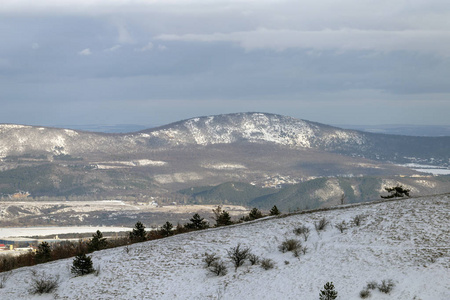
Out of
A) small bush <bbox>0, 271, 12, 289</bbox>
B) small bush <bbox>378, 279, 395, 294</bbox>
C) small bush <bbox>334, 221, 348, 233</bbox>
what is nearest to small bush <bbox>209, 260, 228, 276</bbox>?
small bush <bbox>334, 221, 348, 233</bbox>

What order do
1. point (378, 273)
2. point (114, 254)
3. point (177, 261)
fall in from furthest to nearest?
point (114, 254)
point (177, 261)
point (378, 273)

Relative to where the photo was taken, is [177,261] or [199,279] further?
[177,261]

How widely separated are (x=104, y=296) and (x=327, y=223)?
24.0 metres

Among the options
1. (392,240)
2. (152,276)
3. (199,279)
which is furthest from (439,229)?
(152,276)

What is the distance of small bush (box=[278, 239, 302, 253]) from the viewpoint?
47188 millimetres

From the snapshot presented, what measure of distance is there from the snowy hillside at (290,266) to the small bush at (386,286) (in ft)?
1.06

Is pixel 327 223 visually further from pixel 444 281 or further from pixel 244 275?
pixel 444 281

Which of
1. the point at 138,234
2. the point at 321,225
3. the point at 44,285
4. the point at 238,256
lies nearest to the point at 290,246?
the point at 238,256

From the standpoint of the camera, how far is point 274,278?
42.2 meters

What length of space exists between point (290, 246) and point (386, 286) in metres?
11.2

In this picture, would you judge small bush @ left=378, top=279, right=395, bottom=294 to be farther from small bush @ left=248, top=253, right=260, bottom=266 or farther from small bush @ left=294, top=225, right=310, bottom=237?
small bush @ left=294, top=225, right=310, bottom=237

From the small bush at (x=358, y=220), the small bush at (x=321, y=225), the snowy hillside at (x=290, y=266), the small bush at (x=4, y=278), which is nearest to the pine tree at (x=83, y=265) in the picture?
the snowy hillside at (x=290, y=266)

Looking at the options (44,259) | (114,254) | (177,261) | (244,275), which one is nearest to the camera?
(244,275)

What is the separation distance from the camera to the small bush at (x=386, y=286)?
122 feet
